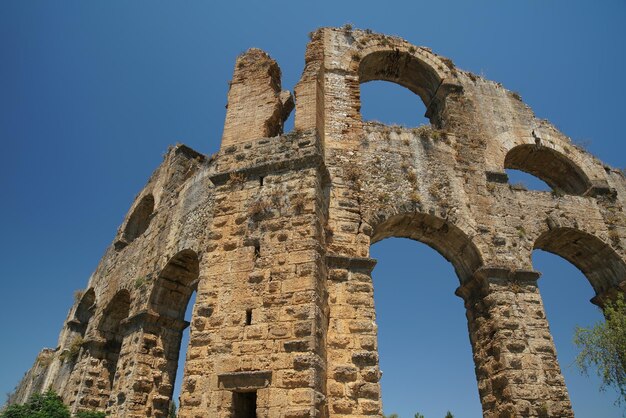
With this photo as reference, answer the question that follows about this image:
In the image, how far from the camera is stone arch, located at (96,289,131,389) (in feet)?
41.7

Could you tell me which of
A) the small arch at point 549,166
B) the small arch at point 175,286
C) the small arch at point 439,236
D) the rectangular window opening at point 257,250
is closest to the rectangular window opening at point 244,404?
the rectangular window opening at point 257,250

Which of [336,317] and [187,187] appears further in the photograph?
[187,187]

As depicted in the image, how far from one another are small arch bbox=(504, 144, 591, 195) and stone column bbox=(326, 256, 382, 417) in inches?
255

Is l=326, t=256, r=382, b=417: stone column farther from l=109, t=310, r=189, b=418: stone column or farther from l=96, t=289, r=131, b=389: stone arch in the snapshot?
l=96, t=289, r=131, b=389: stone arch

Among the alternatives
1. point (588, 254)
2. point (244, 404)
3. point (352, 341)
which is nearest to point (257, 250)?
point (352, 341)

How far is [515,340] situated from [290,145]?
5.41 metres

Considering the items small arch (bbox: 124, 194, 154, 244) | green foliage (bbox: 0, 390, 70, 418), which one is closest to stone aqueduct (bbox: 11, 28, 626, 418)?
green foliage (bbox: 0, 390, 70, 418)

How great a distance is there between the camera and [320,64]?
10023 millimetres

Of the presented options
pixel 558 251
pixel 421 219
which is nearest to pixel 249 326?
pixel 421 219

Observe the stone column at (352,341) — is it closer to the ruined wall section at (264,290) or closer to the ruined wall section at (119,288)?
the ruined wall section at (264,290)

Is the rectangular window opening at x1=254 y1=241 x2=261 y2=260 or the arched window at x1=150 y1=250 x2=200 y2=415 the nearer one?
the rectangular window opening at x1=254 y1=241 x2=261 y2=260

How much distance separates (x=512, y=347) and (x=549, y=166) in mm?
6841

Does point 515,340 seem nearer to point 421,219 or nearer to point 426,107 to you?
point 421,219

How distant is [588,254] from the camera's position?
Result: 11.0m
